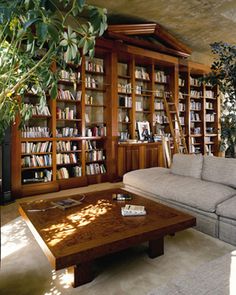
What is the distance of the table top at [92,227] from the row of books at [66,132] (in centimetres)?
223

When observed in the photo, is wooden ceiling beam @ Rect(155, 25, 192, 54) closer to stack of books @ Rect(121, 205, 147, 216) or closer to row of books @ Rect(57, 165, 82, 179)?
row of books @ Rect(57, 165, 82, 179)

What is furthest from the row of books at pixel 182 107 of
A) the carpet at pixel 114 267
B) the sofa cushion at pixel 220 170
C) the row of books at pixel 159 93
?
the carpet at pixel 114 267

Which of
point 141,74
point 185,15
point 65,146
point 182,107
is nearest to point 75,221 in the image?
point 65,146

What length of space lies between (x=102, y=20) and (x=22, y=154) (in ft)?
10.9

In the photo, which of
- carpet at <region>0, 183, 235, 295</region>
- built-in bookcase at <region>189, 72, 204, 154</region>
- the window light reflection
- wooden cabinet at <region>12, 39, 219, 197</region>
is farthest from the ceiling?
carpet at <region>0, 183, 235, 295</region>

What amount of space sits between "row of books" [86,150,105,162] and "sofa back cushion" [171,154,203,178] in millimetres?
1868

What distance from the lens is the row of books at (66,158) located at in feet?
14.4

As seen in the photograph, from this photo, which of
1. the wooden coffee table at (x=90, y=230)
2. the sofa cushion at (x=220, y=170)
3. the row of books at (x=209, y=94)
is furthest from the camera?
the row of books at (x=209, y=94)

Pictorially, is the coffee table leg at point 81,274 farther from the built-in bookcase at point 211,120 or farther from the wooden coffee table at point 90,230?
the built-in bookcase at point 211,120

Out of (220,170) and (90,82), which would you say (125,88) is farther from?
(220,170)

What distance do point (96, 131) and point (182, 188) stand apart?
262cm

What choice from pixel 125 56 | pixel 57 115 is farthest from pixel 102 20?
pixel 125 56

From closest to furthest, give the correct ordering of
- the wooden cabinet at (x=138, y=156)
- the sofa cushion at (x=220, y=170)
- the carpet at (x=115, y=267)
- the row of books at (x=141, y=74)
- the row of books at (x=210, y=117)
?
the carpet at (x=115, y=267)
the sofa cushion at (x=220, y=170)
the wooden cabinet at (x=138, y=156)
the row of books at (x=141, y=74)
the row of books at (x=210, y=117)

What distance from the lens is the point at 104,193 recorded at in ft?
8.89
